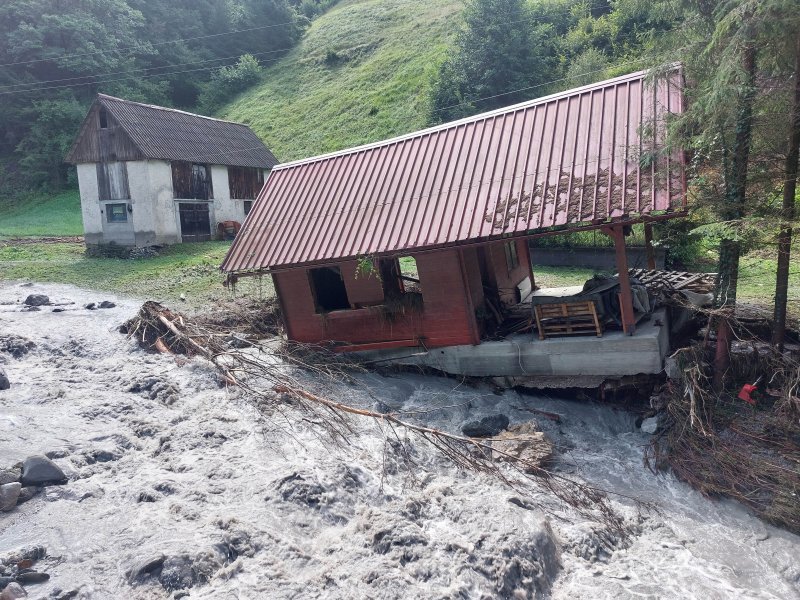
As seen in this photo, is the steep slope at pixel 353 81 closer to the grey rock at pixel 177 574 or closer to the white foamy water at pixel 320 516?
the white foamy water at pixel 320 516

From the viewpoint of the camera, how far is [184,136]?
28391mm

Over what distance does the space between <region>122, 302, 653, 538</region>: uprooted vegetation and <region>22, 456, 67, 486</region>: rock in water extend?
330 centimetres

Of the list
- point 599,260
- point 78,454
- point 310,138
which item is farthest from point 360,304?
point 310,138

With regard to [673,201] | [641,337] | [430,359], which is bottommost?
[430,359]

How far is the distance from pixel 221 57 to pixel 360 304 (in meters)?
50.7

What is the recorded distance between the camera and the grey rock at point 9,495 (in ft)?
22.6

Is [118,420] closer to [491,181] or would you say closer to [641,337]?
[491,181]

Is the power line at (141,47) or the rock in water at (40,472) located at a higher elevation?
the power line at (141,47)

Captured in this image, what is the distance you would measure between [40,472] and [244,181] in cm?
2478

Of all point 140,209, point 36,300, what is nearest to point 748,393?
point 36,300

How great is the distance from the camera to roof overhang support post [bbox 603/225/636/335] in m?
9.99

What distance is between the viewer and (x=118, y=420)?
9773 mm

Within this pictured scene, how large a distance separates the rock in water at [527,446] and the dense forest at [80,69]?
131 ft

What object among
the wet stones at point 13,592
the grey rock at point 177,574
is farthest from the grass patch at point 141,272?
the wet stones at point 13,592
